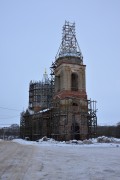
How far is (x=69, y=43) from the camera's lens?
53812 millimetres

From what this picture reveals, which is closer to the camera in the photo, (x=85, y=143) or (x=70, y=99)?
(x=85, y=143)

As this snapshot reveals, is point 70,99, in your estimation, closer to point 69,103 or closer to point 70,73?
point 69,103

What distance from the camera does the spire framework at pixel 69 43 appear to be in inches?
1999

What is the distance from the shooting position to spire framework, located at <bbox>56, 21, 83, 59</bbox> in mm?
50781

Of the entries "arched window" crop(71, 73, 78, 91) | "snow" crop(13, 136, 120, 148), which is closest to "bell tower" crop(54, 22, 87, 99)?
"arched window" crop(71, 73, 78, 91)

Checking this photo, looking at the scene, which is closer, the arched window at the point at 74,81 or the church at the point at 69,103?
the church at the point at 69,103

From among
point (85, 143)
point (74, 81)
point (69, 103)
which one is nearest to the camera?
point (85, 143)

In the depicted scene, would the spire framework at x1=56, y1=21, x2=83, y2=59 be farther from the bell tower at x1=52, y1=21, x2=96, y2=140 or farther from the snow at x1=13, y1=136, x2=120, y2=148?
the snow at x1=13, y1=136, x2=120, y2=148

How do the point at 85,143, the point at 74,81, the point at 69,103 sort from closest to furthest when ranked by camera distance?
the point at 85,143, the point at 69,103, the point at 74,81

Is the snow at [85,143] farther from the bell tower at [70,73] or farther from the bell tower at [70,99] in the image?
the bell tower at [70,73]

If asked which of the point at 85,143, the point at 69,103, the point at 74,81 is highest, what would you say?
the point at 74,81

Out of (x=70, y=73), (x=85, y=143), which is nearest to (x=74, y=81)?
(x=70, y=73)

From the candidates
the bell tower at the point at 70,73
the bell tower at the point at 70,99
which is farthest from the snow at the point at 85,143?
the bell tower at the point at 70,73

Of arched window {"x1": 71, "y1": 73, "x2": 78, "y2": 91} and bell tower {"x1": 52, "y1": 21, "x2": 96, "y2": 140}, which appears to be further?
arched window {"x1": 71, "y1": 73, "x2": 78, "y2": 91}
